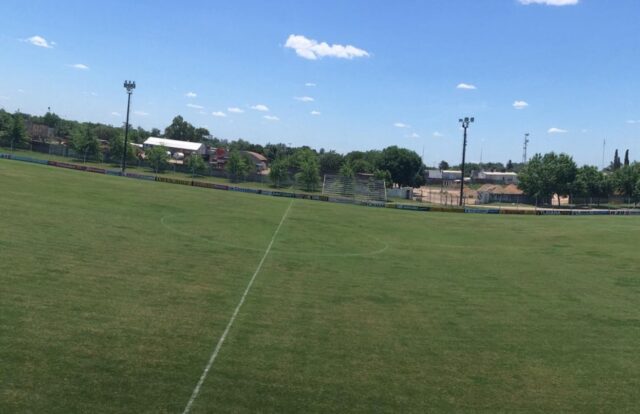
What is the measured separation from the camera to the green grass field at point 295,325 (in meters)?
10.0

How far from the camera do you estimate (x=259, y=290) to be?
18.2 meters

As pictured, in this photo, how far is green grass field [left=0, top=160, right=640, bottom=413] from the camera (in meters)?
10.0

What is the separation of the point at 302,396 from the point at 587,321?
11486mm

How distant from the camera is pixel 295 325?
14.5 m

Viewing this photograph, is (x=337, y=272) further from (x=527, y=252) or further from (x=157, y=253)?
(x=527, y=252)

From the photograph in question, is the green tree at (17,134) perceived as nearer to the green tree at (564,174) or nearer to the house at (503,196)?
the house at (503,196)

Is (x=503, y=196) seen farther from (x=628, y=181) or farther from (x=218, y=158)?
(x=218, y=158)

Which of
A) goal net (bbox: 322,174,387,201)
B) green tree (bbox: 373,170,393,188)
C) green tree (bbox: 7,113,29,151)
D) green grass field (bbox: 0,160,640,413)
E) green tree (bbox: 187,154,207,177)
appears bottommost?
green grass field (bbox: 0,160,640,413)

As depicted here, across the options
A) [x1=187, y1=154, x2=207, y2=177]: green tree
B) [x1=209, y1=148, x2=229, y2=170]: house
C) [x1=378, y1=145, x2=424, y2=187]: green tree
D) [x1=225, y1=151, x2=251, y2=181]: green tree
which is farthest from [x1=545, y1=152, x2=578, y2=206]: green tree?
[x1=209, y1=148, x2=229, y2=170]: house

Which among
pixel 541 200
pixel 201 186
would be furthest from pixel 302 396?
pixel 541 200

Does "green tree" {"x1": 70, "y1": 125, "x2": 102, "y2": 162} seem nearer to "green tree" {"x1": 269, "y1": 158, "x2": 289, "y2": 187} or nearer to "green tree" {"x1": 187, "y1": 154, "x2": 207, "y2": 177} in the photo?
"green tree" {"x1": 187, "y1": 154, "x2": 207, "y2": 177}

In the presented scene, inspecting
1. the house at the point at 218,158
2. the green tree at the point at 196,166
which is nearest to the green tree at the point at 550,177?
the green tree at the point at 196,166

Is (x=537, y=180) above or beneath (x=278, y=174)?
above

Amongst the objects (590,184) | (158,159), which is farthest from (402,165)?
(158,159)
